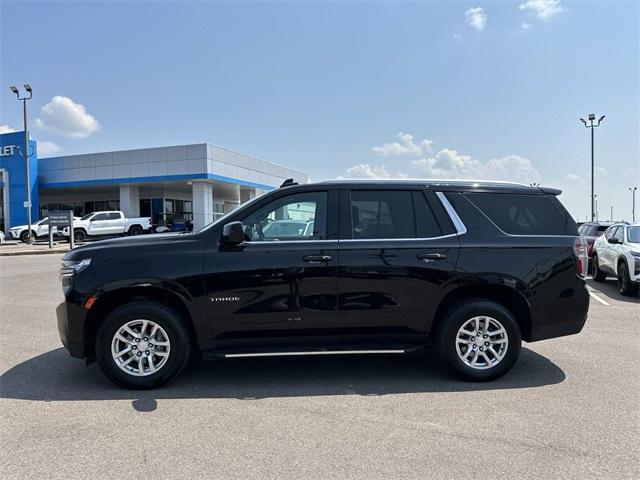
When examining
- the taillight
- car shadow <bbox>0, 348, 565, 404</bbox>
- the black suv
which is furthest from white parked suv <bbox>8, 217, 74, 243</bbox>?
the taillight

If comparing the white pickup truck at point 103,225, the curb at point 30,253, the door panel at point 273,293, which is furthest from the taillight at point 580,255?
the white pickup truck at point 103,225

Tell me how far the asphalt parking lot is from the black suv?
37cm

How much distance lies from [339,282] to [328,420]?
1.29 m

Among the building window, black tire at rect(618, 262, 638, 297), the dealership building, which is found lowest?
black tire at rect(618, 262, 638, 297)

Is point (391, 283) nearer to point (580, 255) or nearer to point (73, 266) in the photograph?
point (580, 255)

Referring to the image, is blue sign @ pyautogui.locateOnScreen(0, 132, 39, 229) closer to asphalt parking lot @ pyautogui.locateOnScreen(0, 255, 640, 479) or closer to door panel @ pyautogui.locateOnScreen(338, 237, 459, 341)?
asphalt parking lot @ pyautogui.locateOnScreen(0, 255, 640, 479)

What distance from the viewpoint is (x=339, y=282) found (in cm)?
458

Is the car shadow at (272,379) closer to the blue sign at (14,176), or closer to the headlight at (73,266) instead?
the headlight at (73,266)

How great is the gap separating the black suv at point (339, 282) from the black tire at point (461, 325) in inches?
0.5

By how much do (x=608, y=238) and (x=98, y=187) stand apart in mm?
35876

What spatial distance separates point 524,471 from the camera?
3043 mm

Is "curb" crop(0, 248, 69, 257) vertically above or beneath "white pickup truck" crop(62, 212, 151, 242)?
beneath

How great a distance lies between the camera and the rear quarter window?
4926 mm

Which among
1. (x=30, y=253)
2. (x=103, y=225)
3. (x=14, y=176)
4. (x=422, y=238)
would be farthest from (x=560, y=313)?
(x=14, y=176)
